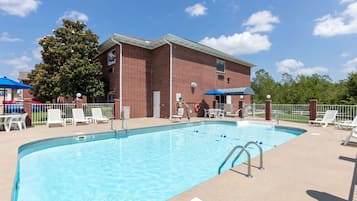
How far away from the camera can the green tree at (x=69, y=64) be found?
14.5 metres

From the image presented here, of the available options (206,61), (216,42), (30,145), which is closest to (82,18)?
(206,61)

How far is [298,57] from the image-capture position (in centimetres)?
3011

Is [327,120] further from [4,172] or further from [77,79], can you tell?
[77,79]

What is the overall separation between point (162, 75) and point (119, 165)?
10897 mm

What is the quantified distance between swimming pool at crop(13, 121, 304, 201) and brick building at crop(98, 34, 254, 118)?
607 centimetres

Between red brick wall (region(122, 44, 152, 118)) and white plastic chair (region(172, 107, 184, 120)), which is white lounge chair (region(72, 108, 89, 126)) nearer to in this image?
red brick wall (region(122, 44, 152, 118))

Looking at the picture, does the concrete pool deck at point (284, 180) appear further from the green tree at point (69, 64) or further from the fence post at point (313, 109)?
the green tree at point (69, 64)

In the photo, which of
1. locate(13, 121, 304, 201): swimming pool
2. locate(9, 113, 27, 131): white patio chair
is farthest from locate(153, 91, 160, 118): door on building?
locate(9, 113, 27, 131): white patio chair

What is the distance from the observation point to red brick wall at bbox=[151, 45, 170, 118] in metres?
15.5

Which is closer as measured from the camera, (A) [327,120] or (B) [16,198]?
(B) [16,198]

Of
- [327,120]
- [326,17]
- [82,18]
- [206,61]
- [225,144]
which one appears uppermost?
[82,18]

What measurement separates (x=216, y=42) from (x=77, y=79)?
63.7 feet

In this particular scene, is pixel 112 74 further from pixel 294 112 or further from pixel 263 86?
pixel 263 86

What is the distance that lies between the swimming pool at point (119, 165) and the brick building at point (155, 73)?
6.07 m
